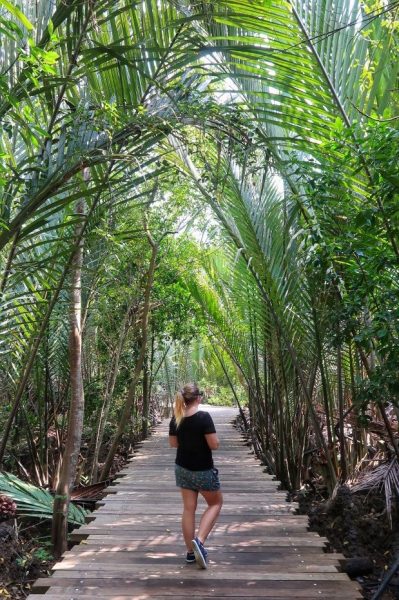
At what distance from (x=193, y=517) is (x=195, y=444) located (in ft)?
1.43

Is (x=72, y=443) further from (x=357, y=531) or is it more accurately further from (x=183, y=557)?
(x=357, y=531)

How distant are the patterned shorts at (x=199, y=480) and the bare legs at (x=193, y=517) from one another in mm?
33

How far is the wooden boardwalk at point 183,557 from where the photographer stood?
9.50 feet

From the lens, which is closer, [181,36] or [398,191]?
[398,191]

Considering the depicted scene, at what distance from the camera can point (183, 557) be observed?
3453 millimetres

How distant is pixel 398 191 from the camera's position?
2.31 metres

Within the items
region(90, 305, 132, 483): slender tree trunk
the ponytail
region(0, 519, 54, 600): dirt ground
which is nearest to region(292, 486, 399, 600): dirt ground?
the ponytail

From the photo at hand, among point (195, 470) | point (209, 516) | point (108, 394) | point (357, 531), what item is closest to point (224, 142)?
point (195, 470)

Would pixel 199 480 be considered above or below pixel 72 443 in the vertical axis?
below

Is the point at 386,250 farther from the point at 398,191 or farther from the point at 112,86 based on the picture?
the point at 112,86

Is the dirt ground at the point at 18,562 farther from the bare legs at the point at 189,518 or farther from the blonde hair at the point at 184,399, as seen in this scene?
the blonde hair at the point at 184,399

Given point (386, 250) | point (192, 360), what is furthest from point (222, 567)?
point (192, 360)

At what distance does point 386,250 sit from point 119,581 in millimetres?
2232

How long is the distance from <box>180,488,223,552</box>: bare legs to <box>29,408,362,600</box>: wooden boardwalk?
18cm
